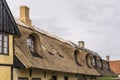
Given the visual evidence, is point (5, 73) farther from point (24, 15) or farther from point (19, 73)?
point (24, 15)

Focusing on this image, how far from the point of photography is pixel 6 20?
755 inches

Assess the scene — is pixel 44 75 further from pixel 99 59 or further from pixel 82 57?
pixel 99 59

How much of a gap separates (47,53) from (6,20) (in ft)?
27.0

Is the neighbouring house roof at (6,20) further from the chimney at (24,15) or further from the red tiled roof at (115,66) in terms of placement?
the red tiled roof at (115,66)

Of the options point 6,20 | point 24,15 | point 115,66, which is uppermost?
point 24,15

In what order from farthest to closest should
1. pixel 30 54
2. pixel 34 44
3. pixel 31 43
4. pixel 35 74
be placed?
pixel 34 44 < pixel 31 43 < pixel 30 54 < pixel 35 74

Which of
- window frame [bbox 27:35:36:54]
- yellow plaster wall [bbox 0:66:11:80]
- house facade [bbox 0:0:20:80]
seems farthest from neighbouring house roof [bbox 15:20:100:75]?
yellow plaster wall [bbox 0:66:11:80]

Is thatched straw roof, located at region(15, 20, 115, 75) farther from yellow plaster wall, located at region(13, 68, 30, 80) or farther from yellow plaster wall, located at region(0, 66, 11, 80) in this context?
yellow plaster wall, located at region(0, 66, 11, 80)

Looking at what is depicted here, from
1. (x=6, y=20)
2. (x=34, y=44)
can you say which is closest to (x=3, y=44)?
(x=6, y=20)

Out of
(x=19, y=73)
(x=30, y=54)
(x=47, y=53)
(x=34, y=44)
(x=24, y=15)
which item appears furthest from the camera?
(x=24, y=15)

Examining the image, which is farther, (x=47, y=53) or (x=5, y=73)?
(x=47, y=53)

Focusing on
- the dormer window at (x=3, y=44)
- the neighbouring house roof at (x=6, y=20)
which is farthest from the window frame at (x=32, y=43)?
the dormer window at (x=3, y=44)

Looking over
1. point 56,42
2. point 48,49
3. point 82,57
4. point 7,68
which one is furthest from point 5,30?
point 82,57

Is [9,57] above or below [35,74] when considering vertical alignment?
above
